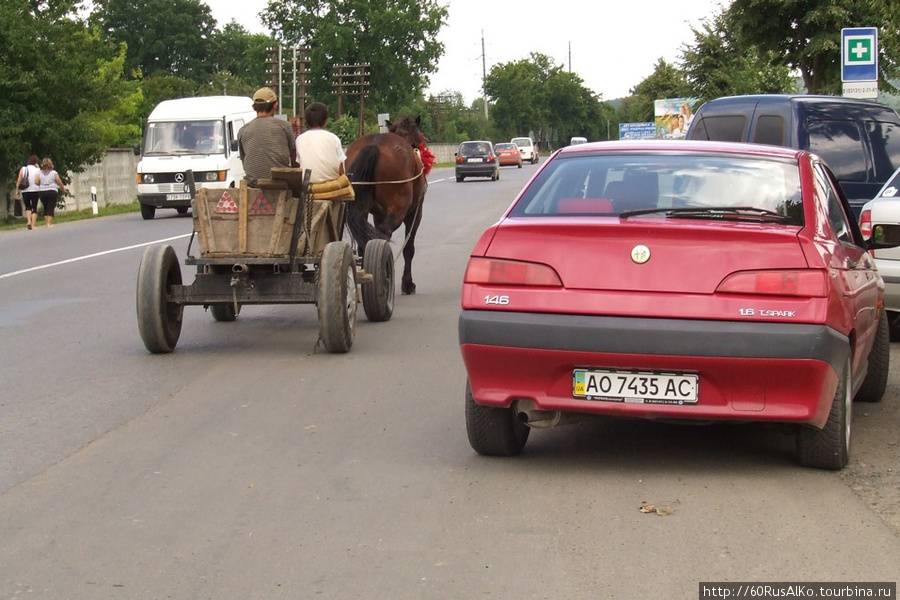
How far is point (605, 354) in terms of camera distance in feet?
19.4

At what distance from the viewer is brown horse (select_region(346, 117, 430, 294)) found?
1288 centimetres

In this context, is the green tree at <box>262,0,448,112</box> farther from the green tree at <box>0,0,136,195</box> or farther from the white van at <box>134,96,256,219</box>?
the white van at <box>134,96,256,219</box>

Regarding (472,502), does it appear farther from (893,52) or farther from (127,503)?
(893,52)

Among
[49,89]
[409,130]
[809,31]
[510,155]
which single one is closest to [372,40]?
[510,155]

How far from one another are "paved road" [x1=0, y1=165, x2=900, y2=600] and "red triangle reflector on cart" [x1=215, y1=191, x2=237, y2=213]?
113 centimetres

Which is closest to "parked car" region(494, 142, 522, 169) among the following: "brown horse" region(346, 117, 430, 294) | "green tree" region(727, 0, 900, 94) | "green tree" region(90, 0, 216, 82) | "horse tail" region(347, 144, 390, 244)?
"green tree" region(90, 0, 216, 82)

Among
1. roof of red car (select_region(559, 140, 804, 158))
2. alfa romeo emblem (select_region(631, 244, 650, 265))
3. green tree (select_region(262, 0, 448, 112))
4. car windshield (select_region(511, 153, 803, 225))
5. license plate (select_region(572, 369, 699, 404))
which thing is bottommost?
license plate (select_region(572, 369, 699, 404))

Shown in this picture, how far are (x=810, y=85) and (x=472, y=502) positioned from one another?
2229cm

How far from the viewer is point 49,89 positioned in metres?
33.7

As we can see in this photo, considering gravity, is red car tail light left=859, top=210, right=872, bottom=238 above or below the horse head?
below

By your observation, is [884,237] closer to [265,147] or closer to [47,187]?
[265,147]

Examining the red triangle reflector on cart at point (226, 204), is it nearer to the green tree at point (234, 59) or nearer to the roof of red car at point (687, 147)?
the roof of red car at point (687, 147)

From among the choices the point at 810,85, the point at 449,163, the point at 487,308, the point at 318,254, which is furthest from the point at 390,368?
the point at 449,163

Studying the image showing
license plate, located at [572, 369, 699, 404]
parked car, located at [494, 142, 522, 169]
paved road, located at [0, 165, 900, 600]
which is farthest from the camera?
parked car, located at [494, 142, 522, 169]
